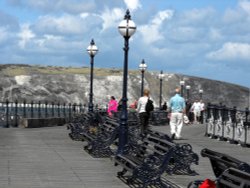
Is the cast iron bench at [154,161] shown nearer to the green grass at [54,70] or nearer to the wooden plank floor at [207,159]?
the wooden plank floor at [207,159]

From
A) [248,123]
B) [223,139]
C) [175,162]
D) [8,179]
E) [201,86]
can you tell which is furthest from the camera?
[201,86]

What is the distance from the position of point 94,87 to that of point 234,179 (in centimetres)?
15152

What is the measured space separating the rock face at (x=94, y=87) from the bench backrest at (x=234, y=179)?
14450cm

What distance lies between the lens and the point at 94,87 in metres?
159

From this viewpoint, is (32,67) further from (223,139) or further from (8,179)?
(8,179)

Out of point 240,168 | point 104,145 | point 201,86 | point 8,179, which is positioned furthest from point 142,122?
point 201,86

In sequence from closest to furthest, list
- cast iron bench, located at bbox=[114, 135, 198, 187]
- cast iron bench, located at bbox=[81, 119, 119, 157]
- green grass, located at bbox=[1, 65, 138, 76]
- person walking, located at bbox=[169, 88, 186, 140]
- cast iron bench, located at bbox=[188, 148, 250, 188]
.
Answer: cast iron bench, located at bbox=[188, 148, 250, 188]
cast iron bench, located at bbox=[114, 135, 198, 187]
cast iron bench, located at bbox=[81, 119, 119, 157]
person walking, located at bbox=[169, 88, 186, 140]
green grass, located at bbox=[1, 65, 138, 76]

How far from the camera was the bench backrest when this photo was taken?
7.43 m

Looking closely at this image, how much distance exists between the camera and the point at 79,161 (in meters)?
16.2

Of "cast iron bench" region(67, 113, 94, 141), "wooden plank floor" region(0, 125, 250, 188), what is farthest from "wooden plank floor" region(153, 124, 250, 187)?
"cast iron bench" region(67, 113, 94, 141)

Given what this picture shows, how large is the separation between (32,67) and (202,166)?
550 ft

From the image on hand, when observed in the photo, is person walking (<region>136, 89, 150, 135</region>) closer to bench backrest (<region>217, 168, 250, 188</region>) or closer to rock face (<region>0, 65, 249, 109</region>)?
bench backrest (<region>217, 168, 250, 188</region>)

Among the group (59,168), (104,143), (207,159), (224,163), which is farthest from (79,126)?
(224,163)

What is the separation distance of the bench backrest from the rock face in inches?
5689
